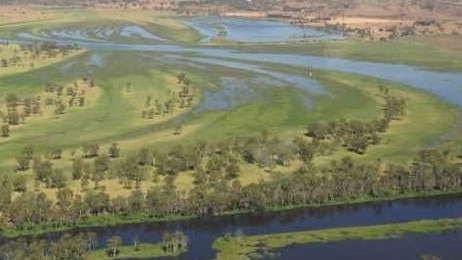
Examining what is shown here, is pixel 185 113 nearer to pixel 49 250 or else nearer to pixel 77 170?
pixel 77 170

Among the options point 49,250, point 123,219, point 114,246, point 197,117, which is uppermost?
point 197,117

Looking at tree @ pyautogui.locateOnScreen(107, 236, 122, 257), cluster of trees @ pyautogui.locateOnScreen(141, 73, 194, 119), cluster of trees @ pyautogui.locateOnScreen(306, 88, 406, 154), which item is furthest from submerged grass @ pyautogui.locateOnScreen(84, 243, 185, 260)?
cluster of trees @ pyautogui.locateOnScreen(141, 73, 194, 119)

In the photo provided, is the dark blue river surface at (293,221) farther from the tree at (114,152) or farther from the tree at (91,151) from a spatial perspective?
the tree at (91,151)

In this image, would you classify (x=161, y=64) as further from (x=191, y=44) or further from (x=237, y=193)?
(x=237, y=193)

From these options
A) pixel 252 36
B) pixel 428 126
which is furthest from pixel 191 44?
pixel 428 126

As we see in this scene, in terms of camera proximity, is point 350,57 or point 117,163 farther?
point 350,57

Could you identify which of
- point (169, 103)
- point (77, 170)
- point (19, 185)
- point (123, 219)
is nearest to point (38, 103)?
point (169, 103)
